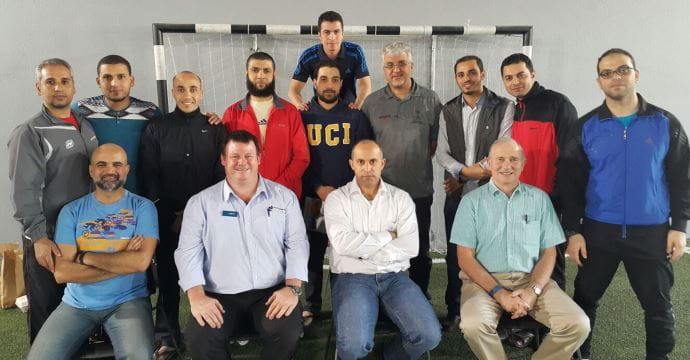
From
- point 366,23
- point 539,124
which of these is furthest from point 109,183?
point 366,23

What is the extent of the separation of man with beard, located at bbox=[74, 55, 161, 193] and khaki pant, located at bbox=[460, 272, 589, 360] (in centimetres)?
223

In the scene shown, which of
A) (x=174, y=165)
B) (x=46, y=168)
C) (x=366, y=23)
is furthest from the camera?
(x=366, y=23)

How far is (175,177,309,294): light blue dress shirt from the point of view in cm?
245

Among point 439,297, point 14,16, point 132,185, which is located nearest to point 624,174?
point 439,297

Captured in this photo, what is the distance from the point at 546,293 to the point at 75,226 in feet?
8.58

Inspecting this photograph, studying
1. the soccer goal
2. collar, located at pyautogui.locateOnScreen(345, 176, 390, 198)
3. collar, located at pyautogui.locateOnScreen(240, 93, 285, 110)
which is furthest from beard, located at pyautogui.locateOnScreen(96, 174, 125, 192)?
the soccer goal

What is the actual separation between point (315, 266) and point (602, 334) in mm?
2072

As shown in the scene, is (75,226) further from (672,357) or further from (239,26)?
(672,357)

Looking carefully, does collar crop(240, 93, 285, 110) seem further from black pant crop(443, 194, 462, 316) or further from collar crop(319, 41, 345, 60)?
black pant crop(443, 194, 462, 316)

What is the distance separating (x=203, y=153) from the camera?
113 inches

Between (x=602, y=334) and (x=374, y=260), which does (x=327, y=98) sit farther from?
(x=602, y=334)

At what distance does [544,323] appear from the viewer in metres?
2.42

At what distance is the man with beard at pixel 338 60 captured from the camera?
11.4 ft

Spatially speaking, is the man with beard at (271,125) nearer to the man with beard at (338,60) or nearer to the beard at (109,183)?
the man with beard at (338,60)
